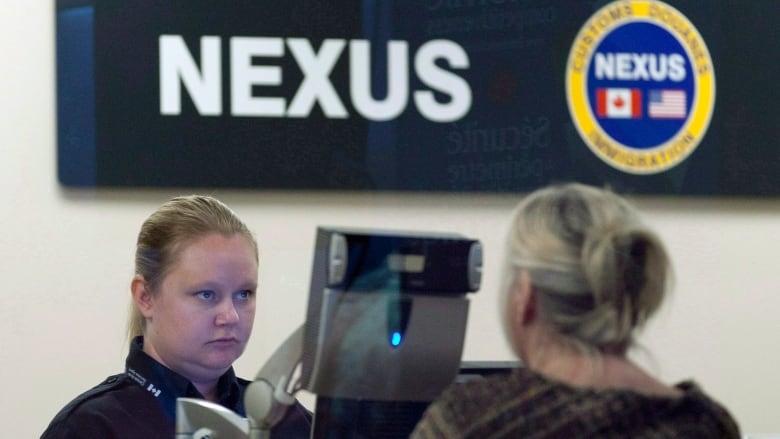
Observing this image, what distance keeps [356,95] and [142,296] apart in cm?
93

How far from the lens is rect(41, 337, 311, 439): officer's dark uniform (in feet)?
5.21

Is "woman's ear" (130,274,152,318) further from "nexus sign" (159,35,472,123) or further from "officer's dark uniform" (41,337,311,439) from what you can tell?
"nexus sign" (159,35,472,123)

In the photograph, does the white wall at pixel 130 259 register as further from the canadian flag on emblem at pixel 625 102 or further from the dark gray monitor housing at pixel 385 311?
the dark gray monitor housing at pixel 385 311

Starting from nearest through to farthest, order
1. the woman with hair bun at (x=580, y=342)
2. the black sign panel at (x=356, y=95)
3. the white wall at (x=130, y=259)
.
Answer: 1. the woman with hair bun at (x=580, y=342)
2. the white wall at (x=130, y=259)
3. the black sign panel at (x=356, y=95)

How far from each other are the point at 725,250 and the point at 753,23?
0.50 m

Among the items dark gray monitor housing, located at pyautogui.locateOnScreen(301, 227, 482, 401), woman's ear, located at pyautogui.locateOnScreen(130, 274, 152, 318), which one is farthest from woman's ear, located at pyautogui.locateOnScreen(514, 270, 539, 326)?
woman's ear, located at pyautogui.locateOnScreen(130, 274, 152, 318)

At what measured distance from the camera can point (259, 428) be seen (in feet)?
4.31

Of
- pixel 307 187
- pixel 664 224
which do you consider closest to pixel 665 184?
pixel 664 224

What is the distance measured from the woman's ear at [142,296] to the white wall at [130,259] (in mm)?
599

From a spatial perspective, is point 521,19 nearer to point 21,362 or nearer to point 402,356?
point 21,362

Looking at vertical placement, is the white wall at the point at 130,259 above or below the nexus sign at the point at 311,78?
below

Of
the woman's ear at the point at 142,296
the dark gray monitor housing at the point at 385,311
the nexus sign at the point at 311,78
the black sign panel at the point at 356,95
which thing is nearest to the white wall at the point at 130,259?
the black sign panel at the point at 356,95

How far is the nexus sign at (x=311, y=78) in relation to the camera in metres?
2.48

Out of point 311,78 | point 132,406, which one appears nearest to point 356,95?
point 311,78
